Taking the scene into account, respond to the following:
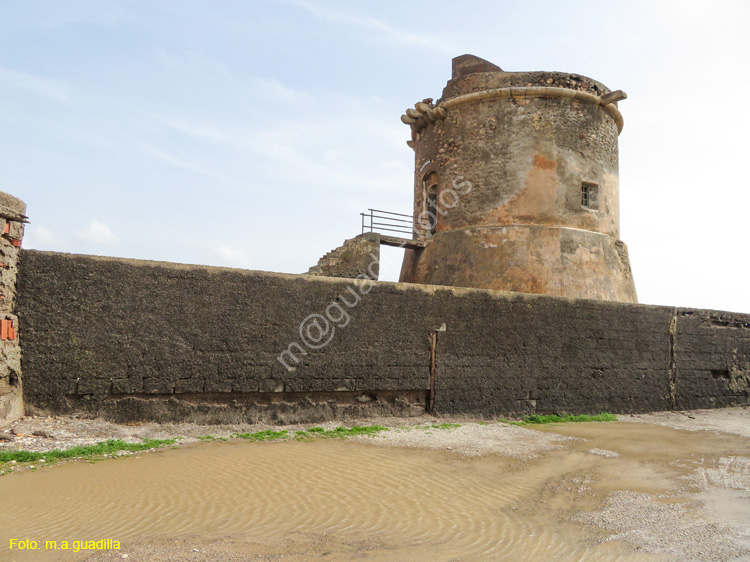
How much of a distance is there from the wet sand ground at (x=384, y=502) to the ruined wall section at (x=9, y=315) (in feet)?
1.03

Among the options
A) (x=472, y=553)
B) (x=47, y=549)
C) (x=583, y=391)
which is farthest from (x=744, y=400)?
(x=47, y=549)

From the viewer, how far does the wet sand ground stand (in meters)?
3.11

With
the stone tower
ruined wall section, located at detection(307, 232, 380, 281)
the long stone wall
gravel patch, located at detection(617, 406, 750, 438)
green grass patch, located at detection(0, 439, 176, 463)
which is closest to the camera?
green grass patch, located at detection(0, 439, 176, 463)

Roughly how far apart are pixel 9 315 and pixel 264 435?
271cm

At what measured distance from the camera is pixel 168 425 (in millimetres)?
5754

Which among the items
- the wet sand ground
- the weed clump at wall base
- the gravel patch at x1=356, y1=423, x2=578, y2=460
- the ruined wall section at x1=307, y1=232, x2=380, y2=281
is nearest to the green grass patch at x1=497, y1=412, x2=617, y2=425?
the gravel patch at x1=356, y1=423, x2=578, y2=460

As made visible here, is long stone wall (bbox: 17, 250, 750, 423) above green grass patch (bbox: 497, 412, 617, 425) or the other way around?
above

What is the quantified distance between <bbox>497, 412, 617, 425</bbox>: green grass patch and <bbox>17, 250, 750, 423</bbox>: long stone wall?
14cm

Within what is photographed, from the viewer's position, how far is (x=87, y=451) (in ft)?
15.6

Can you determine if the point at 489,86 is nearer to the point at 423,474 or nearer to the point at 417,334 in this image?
the point at 417,334

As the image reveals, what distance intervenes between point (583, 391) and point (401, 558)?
21.1 ft

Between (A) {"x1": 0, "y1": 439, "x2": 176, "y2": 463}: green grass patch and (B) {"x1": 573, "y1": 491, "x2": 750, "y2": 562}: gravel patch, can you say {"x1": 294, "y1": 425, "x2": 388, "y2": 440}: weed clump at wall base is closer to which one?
(A) {"x1": 0, "y1": 439, "x2": 176, "y2": 463}: green grass patch

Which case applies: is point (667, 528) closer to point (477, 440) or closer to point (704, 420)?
point (477, 440)

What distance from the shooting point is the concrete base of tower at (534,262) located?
521 inches
